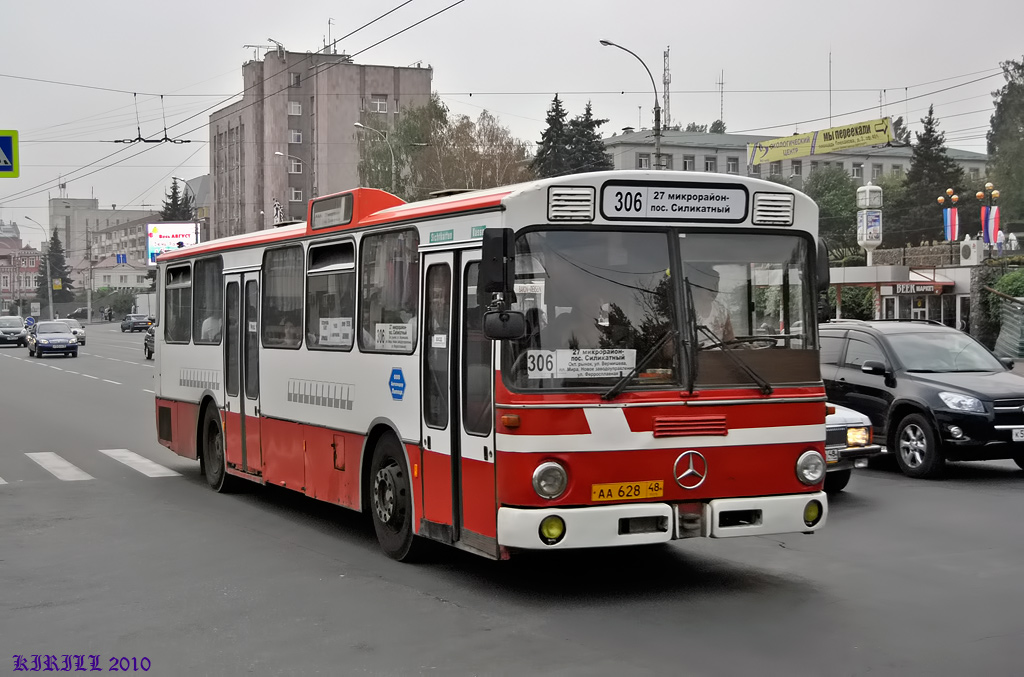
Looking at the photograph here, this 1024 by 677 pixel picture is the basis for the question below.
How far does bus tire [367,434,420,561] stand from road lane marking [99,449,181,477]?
19.6 feet

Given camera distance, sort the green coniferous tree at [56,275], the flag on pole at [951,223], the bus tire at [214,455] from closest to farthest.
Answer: the bus tire at [214,455] < the flag on pole at [951,223] < the green coniferous tree at [56,275]

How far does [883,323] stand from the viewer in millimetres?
15047

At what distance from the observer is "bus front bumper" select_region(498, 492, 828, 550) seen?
7.27 metres

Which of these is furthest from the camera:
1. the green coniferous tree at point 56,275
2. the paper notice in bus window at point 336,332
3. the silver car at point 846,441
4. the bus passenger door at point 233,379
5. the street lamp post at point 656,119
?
the green coniferous tree at point 56,275

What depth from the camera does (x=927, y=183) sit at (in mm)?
91938

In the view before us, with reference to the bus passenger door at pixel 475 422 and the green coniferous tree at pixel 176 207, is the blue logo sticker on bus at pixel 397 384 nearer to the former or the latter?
the bus passenger door at pixel 475 422

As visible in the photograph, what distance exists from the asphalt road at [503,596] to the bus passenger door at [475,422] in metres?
0.44

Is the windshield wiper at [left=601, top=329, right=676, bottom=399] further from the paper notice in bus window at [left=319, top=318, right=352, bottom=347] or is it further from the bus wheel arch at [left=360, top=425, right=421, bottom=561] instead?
the paper notice in bus window at [left=319, top=318, right=352, bottom=347]

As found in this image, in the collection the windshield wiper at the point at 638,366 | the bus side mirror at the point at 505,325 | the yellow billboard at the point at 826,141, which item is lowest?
the windshield wiper at the point at 638,366

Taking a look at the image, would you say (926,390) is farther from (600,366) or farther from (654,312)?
Answer: (600,366)

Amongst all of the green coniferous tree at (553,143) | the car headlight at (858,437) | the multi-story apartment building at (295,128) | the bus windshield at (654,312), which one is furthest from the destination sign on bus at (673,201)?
the multi-story apartment building at (295,128)

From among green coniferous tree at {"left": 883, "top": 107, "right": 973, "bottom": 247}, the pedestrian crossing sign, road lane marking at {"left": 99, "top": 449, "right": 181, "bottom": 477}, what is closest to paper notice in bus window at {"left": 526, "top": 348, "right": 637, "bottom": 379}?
road lane marking at {"left": 99, "top": 449, "right": 181, "bottom": 477}

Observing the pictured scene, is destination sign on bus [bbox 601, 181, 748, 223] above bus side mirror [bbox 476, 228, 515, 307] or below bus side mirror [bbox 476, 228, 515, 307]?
above

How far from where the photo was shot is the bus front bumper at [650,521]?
7266 mm
